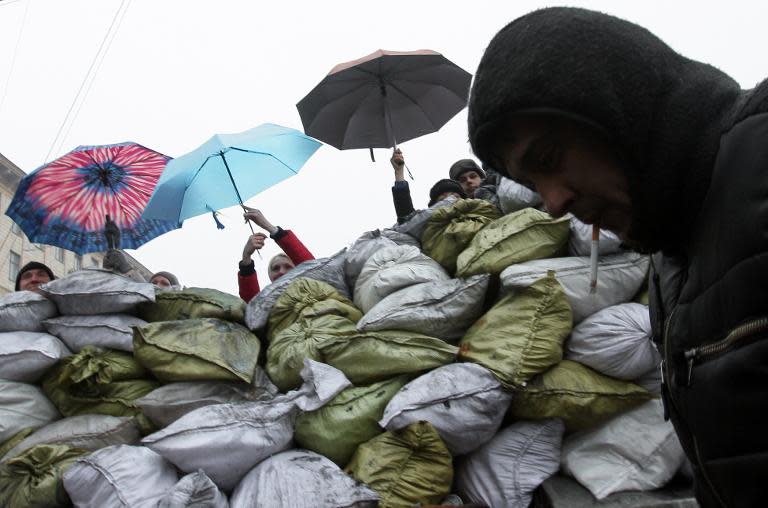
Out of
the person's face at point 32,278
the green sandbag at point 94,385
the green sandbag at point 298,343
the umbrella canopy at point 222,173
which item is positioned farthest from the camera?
the umbrella canopy at point 222,173

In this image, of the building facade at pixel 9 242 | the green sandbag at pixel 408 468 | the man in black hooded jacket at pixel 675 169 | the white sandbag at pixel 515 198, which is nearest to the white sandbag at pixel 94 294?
the green sandbag at pixel 408 468

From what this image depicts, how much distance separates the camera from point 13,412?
8.83 feet

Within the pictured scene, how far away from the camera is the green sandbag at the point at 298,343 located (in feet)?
8.59

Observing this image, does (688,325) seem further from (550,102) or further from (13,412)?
(13,412)

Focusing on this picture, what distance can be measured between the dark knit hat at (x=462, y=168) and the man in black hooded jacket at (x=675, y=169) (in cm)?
344

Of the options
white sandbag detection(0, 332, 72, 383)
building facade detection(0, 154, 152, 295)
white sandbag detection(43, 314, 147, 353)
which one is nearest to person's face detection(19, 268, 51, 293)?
white sandbag detection(43, 314, 147, 353)

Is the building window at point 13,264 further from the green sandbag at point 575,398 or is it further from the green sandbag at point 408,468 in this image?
the green sandbag at point 575,398

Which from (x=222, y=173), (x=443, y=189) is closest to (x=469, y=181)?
(x=443, y=189)

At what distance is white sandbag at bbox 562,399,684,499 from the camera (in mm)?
2088

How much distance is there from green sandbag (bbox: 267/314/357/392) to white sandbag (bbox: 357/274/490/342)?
164 millimetres

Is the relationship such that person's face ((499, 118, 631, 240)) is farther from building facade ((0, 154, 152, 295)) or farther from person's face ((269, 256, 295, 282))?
building facade ((0, 154, 152, 295))

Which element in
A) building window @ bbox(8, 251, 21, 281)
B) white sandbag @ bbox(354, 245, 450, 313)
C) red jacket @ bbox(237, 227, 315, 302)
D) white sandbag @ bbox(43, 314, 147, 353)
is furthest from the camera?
building window @ bbox(8, 251, 21, 281)

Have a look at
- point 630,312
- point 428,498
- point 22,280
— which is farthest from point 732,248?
point 22,280

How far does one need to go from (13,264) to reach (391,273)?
30.5m
